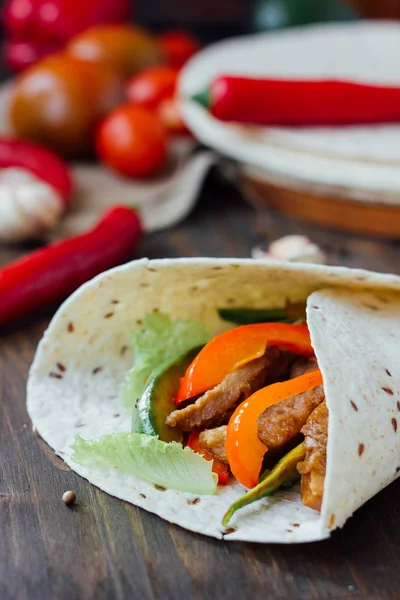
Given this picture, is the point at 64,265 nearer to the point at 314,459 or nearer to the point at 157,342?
the point at 157,342

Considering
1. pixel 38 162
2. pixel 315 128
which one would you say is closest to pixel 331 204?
pixel 315 128

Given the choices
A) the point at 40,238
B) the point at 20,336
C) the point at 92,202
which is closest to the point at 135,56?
the point at 92,202

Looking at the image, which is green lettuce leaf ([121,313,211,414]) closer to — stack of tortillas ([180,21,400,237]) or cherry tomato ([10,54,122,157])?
stack of tortillas ([180,21,400,237])

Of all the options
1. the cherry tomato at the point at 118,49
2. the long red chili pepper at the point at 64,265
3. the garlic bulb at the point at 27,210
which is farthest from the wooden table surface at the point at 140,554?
the cherry tomato at the point at 118,49

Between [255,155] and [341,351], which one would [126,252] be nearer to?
[255,155]

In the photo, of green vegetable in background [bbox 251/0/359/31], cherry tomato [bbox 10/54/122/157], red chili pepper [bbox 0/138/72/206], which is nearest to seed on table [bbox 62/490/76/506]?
red chili pepper [bbox 0/138/72/206]

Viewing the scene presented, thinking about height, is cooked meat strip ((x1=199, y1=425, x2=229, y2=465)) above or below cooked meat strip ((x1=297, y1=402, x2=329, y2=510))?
below
